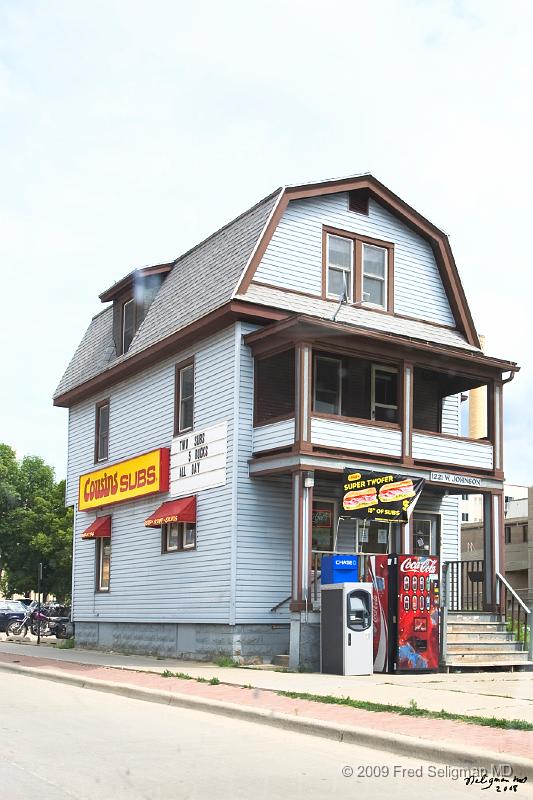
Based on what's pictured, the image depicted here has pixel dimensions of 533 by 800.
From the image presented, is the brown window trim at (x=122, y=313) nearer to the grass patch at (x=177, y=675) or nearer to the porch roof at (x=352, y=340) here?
the porch roof at (x=352, y=340)

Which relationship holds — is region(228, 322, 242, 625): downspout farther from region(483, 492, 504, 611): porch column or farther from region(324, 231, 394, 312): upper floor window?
region(483, 492, 504, 611): porch column

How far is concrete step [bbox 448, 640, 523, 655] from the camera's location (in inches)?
768

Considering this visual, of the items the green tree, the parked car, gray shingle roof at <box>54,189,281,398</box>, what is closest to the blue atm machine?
gray shingle roof at <box>54,189,281,398</box>

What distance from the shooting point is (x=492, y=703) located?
12898mm

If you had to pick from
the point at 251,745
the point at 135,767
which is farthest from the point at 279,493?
the point at 135,767

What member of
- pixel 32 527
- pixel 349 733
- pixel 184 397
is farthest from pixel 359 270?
pixel 32 527

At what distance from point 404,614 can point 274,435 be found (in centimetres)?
447

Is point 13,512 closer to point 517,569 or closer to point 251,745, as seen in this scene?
point 517,569

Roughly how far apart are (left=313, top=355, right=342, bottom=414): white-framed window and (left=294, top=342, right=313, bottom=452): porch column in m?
2.62

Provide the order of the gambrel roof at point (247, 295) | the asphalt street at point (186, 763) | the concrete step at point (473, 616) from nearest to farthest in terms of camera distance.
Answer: the asphalt street at point (186, 763)
the concrete step at point (473, 616)
the gambrel roof at point (247, 295)

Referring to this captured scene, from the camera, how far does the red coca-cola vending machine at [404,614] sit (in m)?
17.7

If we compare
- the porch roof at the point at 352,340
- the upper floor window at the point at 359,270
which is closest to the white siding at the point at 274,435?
the porch roof at the point at 352,340

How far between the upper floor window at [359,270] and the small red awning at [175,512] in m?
5.50

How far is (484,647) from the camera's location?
1998cm
